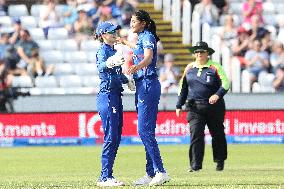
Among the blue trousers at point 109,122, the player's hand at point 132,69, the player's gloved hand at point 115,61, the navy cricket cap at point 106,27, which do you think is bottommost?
the blue trousers at point 109,122

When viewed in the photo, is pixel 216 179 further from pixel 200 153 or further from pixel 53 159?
pixel 53 159

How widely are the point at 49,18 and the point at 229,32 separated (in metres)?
4.61

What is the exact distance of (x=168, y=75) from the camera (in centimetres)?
2659

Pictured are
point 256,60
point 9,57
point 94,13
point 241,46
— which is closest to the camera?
point 9,57

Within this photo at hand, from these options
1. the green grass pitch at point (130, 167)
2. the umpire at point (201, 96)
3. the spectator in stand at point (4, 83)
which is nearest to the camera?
the green grass pitch at point (130, 167)

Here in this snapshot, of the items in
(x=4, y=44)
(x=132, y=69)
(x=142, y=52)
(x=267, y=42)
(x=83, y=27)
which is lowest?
(x=267, y=42)

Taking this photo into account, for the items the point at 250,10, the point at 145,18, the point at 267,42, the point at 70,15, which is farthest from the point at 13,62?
the point at 145,18

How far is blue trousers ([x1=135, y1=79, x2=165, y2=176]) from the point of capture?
42.8 ft

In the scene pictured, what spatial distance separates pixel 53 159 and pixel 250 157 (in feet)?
12.1

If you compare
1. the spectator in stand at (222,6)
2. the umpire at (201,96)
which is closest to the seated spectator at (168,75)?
the spectator in stand at (222,6)

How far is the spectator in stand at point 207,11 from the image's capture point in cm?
2864

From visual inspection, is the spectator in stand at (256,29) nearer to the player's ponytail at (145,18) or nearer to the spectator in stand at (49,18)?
the spectator in stand at (49,18)

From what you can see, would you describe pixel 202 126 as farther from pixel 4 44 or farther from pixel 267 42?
pixel 267 42

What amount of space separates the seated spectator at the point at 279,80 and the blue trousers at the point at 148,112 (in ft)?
45.5
